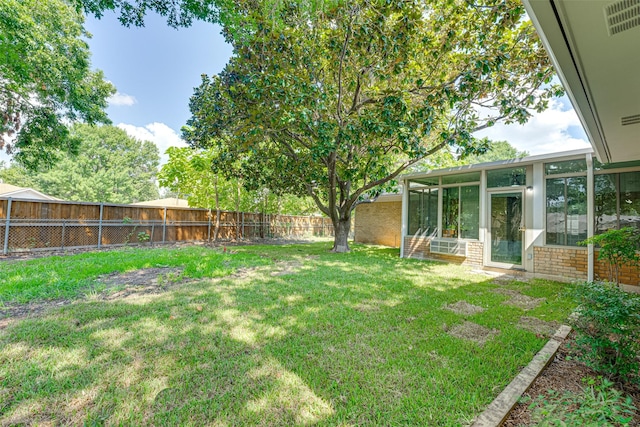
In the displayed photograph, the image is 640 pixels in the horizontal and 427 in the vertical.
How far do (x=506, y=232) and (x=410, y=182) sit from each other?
323cm

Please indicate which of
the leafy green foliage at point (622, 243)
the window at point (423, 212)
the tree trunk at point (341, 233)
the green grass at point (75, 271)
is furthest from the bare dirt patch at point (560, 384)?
the tree trunk at point (341, 233)

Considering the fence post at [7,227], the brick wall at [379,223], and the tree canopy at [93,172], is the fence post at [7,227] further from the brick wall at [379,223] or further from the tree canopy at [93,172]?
the tree canopy at [93,172]

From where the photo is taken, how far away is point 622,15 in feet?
5.24

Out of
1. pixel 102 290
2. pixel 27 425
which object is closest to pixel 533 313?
pixel 27 425

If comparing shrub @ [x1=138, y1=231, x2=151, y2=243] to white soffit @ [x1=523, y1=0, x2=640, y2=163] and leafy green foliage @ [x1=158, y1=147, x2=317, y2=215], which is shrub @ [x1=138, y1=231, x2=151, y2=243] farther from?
white soffit @ [x1=523, y1=0, x2=640, y2=163]

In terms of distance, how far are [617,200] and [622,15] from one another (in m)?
5.70

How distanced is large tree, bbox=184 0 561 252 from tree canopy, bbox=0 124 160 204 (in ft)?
72.6

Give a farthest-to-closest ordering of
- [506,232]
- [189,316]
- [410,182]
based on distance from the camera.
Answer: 1. [410,182]
2. [506,232]
3. [189,316]

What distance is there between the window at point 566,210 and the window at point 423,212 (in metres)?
2.84

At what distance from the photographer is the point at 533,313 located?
3.74 metres

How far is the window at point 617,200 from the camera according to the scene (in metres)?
5.16

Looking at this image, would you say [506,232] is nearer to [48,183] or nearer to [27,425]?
[27,425]

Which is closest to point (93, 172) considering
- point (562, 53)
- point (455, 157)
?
point (455, 157)

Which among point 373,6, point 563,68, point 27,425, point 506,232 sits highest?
point 373,6
